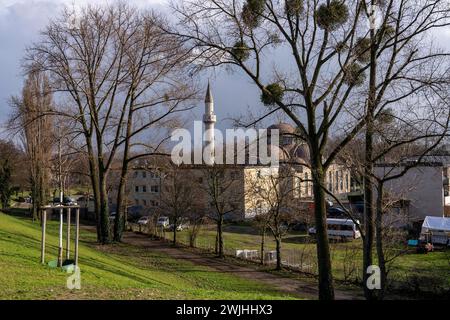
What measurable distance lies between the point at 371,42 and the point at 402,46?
814 millimetres

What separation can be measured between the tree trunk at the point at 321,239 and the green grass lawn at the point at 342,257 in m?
8.31

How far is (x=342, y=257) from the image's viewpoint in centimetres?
3159

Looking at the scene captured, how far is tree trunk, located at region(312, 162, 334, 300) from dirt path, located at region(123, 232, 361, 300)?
19.6ft

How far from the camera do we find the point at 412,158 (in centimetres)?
1291

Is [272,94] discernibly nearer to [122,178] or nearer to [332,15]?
[332,15]

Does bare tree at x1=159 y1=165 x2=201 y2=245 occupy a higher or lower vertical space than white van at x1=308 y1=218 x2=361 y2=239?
higher

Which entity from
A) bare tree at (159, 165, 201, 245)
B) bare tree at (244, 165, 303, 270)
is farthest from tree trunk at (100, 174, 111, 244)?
bare tree at (159, 165, 201, 245)

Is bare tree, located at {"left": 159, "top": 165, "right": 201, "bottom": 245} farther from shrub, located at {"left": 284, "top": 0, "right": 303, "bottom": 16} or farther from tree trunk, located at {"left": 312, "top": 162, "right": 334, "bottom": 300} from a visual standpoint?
shrub, located at {"left": 284, "top": 0, "right": 303, "bottom": 16}

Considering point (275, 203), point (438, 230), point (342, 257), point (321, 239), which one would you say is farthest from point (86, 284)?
point (438, 230)

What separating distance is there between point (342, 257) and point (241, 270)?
8.64 m

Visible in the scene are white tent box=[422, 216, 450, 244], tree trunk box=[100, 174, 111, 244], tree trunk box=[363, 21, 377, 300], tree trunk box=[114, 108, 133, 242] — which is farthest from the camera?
white tent box=[422, 216, 450, 244]

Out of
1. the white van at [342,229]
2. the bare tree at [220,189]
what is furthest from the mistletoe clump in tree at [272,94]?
the white van at [342,229]

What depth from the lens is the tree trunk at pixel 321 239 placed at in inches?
525

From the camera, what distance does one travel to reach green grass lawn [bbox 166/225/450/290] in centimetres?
2408
